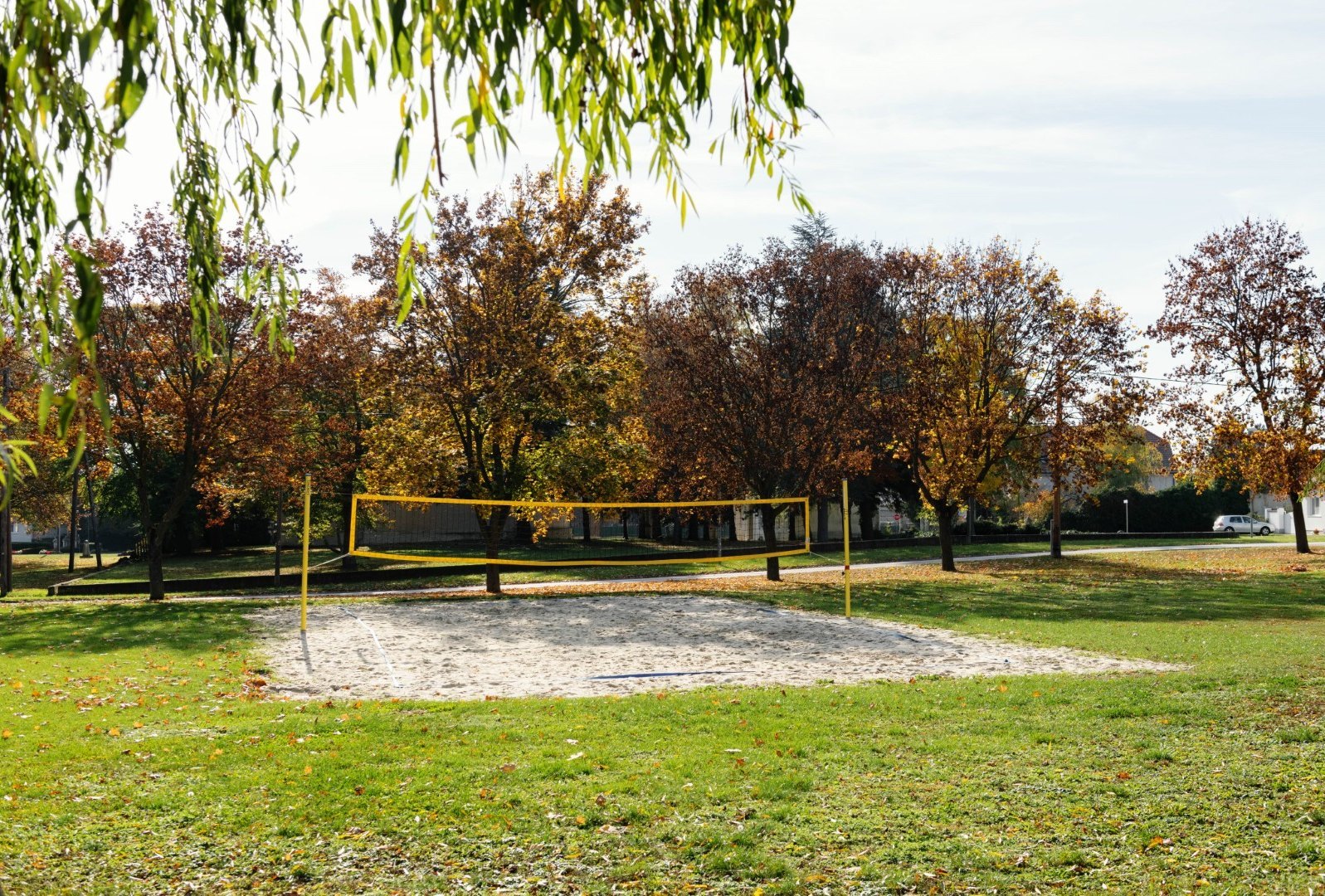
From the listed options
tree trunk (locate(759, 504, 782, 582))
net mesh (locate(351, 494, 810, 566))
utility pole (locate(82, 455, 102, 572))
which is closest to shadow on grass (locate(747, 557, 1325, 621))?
tree trunk (locate(759, 504, 782, 582))

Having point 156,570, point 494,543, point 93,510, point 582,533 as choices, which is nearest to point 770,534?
point 494,543

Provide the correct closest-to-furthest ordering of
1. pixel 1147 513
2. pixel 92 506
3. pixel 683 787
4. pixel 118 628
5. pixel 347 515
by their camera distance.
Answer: pixel 683 787
pixel 118 628
pixel 92 506
pixel 347 515
pixel 1147 513

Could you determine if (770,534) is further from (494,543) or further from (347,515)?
(347,515)

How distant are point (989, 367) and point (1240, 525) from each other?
1299 inches

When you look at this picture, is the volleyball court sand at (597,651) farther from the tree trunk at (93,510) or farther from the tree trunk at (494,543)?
the tree trunk at (93,510)

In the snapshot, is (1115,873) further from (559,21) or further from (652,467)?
(652,467)

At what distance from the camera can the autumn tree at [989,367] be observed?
92.9 feet

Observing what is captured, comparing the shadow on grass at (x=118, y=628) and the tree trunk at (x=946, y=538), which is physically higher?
the tree trunk at (x=946, y=538)

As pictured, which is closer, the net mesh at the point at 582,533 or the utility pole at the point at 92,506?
the utility pole at the point at 92,506

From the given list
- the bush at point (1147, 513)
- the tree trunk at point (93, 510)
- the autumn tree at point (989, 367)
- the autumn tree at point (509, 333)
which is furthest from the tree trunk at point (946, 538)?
the bush at point (1147, 513)

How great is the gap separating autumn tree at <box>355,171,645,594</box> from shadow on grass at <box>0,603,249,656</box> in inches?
236

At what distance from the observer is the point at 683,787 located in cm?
629

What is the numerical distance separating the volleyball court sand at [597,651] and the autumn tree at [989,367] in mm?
11601

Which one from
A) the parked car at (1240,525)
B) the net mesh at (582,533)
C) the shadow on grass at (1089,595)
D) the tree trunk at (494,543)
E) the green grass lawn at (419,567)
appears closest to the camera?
the shadow on grass at (1089,595)
